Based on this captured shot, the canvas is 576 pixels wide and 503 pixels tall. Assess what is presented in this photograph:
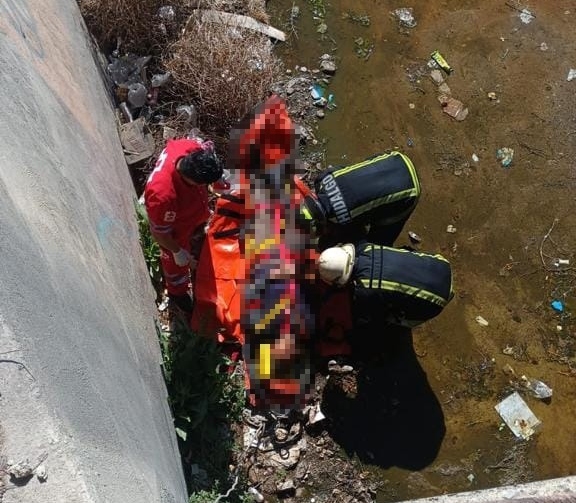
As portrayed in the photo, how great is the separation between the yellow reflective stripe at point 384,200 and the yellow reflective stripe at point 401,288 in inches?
19.1

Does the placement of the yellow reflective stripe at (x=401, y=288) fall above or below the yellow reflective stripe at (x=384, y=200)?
below

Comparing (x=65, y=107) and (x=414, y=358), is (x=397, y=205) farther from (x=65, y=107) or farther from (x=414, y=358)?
(x=65, y=107)

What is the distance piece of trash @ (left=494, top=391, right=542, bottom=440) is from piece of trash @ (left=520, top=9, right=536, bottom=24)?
3067 millimetres

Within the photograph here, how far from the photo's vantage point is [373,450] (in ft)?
13.9

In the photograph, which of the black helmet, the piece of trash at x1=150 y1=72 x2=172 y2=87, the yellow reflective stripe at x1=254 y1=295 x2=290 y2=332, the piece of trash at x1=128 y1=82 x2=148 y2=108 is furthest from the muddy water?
the black helmet

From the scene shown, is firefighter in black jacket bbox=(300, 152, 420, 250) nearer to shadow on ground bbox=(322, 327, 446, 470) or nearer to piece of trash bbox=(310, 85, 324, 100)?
shadow on ground bbox=(322, 327, 446, 470)

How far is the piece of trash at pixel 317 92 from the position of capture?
4844mm

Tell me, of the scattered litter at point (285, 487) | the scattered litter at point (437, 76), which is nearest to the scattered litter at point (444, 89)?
the scattered litter at point (437, 76)

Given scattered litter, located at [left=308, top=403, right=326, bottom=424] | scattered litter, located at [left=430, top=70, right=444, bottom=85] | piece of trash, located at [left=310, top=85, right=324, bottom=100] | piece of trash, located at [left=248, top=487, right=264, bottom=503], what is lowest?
piece of trash, located at [left=248, top=487, right=264, bottom=503]

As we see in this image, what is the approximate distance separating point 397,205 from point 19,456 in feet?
9.20

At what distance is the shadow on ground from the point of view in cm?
423

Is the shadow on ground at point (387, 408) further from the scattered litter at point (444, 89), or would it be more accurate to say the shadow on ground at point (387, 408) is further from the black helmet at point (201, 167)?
the scattered litter at point (444, 89)

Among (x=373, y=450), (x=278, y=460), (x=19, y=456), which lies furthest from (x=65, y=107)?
(x=373, y=450)

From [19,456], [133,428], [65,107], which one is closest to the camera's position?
[19,456]
